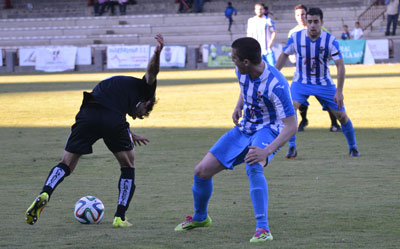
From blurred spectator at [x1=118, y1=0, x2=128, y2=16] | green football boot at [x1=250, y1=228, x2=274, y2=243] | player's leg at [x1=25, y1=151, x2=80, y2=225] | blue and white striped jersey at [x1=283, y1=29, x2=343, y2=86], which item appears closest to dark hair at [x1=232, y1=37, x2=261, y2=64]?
green football boot at [x1=250, y1=228, x2=274, y2=243]

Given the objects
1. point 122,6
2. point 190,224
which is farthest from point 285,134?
point 122,6

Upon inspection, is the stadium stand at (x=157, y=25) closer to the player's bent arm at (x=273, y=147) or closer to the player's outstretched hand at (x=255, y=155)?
the player's bent arm at (x=273, y=147)

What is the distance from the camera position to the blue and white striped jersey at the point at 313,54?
10047 mm

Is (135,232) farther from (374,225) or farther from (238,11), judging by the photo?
→ (238,11)

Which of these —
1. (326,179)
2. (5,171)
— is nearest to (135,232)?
(326,179)

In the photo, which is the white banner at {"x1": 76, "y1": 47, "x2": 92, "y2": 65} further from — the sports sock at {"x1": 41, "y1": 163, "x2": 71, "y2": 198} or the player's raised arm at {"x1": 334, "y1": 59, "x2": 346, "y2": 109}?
the sports sock at {"x1": 41, "y1": 163, "x2": 71, "y2": 198}

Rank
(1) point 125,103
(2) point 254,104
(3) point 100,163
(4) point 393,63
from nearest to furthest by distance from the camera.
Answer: (2) point 254,104 < (1) point 125,103 < (3) point 100,163 < (4) point 393,63

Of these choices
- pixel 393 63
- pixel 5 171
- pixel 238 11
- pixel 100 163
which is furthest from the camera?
→ pixel 238 11

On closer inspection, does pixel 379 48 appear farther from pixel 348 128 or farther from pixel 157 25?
pixel 348 128

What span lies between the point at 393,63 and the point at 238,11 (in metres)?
13.9

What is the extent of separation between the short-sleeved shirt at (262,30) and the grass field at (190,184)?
2.94m

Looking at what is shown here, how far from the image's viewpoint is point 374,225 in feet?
20.0

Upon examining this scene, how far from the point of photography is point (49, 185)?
611 cm

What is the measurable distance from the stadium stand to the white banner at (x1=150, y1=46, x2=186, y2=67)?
Result: 2900 mm
